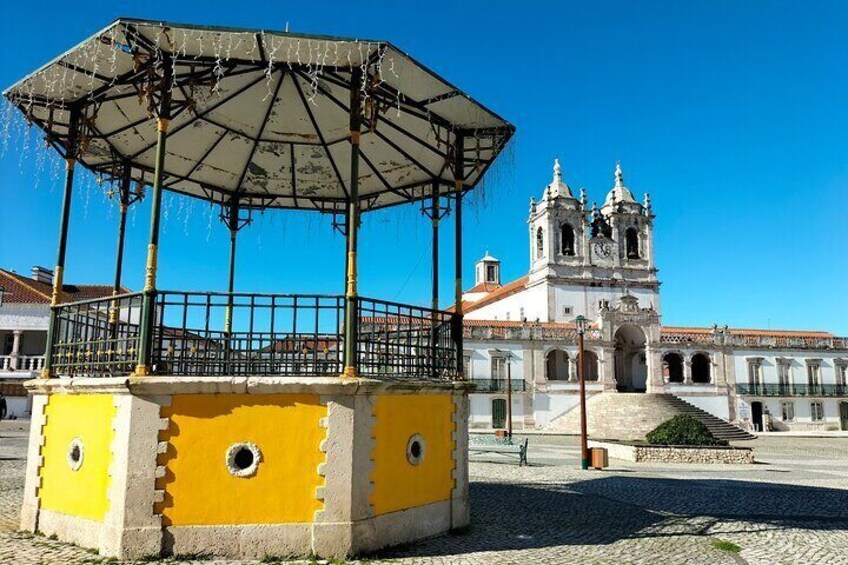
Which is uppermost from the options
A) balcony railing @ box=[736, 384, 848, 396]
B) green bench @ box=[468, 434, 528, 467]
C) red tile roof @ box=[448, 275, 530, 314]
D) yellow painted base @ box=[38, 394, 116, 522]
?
red tile roof @ box=[448, 275, 530, 314]

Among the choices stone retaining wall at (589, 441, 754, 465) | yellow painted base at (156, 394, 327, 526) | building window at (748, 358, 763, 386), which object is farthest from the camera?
building window at (748, 358, 763, 386)

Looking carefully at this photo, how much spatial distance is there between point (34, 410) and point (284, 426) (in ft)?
12.7

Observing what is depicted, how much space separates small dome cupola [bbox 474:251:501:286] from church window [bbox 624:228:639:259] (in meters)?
23.3

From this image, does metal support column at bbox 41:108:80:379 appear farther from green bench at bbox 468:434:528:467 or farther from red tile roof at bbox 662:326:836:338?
red tile roof at bbox 662:326:836:338

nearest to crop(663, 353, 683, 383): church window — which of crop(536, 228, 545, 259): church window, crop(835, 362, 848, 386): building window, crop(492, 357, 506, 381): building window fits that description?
crop(835, 362, 848, 386): building window

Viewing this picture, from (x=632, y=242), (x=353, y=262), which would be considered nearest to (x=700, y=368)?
(x=632, y=242)

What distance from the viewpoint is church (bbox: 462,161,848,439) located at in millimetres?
46969

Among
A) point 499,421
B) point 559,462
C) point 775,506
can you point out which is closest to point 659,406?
point 499,421

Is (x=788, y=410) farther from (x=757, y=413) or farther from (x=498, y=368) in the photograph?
(x=498, y=368)

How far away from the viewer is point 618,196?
61719 millimetres

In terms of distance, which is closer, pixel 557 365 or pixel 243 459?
pixel 243 459

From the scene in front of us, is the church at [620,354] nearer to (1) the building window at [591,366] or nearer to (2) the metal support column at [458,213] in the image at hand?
(1) the building window at [591,366]

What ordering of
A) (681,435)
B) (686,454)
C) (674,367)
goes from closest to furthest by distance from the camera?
(686,454)
(681,435)
(674,367)

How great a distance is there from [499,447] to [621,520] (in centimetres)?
982
